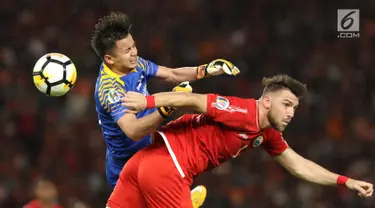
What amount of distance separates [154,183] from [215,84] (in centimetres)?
501

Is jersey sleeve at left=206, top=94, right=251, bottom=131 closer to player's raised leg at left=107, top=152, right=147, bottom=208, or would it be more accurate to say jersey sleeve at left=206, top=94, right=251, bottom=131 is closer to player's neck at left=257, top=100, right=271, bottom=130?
player's neck at left=257, top=100, right=271, bottom=130

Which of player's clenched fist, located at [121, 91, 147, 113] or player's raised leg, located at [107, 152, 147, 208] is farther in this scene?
player's raised leg, located at [107, 152, 147, 208]

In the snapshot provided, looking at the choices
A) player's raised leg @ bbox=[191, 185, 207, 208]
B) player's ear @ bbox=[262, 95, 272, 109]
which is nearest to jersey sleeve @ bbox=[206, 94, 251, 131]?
player's ear @ bbox=[262, 95, 272, 109]

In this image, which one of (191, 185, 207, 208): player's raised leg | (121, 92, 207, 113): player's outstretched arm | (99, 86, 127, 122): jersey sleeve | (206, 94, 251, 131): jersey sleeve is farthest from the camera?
(191, 185, 207, 208): player's raised leg

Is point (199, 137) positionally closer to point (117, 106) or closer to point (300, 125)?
point (117, 106)

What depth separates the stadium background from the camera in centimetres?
906

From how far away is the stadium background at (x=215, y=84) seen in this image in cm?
906

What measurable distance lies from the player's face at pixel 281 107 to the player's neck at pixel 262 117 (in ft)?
0.09

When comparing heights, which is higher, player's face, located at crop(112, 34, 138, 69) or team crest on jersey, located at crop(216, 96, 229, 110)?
player's face, located at crop(112, 34, 138, 69)

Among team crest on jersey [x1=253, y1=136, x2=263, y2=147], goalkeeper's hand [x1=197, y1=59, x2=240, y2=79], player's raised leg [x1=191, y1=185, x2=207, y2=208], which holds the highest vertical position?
goalkeeper's hand [x1=197, y1=59, x2=240, y2=79]

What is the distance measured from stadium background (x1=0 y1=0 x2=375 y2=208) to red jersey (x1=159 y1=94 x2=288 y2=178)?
13.3 feet

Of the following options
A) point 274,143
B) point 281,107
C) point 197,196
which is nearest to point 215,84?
point 197,196

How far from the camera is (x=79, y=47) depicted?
390 inches

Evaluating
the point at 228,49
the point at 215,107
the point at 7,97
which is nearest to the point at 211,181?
the point at 228,49
